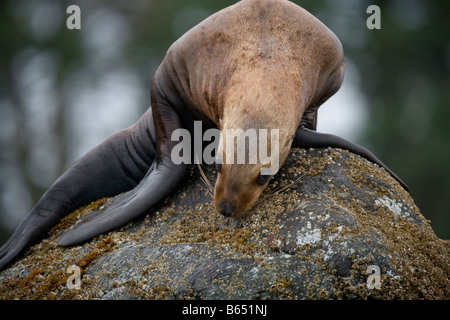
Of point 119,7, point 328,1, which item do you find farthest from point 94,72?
point 328,1

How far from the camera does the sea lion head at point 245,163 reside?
363 cm

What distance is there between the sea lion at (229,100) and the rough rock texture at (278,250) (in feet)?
0.57

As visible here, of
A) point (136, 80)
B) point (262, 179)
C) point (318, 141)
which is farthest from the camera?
point (136, 80)

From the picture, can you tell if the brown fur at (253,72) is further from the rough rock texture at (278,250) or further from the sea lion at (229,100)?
the rough rock texture at (278,250)

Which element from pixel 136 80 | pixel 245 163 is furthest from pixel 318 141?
pixel 136 80

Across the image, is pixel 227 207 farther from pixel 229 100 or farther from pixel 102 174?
pixel 102 174

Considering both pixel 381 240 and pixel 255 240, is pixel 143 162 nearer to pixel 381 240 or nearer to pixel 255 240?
pixel 255 240

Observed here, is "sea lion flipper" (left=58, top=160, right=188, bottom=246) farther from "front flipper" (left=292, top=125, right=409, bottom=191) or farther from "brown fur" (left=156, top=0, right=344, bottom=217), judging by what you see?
"front flipper" (left=292, top=125, right=409, bottom=191)

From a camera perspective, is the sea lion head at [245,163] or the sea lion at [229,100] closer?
the sea lion head at [245,163]

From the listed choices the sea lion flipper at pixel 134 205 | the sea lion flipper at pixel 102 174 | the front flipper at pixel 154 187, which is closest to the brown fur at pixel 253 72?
the front flipper at pixel 154 187

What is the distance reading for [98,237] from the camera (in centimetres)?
438

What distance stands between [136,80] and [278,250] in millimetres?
15806

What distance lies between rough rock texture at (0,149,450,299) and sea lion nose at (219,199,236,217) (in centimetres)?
16

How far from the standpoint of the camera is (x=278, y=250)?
361cm
